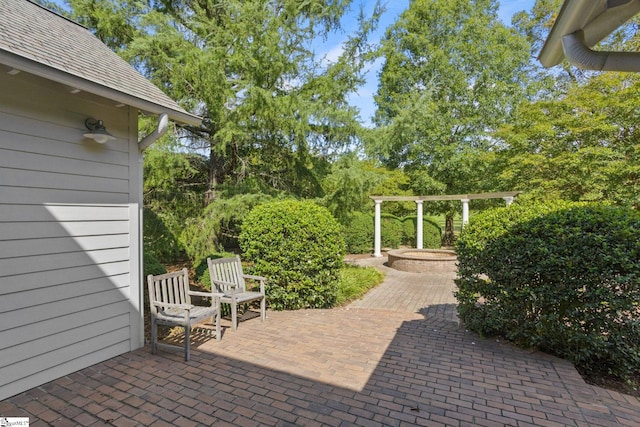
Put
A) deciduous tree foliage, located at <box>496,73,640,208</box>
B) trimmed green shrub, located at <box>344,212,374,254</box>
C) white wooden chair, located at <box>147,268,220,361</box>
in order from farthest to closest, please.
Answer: trimmed green shrub, located at <box>344,212,374,254</box>
deciduous tree foliage, located at <box>496,73,640,208</box>
white wooden chair, located at <box>147,268,220,361</box>

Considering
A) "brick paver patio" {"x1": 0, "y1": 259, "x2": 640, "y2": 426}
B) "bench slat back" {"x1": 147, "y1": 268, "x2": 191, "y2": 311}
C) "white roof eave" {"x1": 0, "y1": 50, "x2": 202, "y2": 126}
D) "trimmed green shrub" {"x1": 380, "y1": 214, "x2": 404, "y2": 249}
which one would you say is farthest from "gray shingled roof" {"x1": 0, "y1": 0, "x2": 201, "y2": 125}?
"trimmed green shrub" {"x1": 380, "y1": 214, "x2": 404, "y2": 249}

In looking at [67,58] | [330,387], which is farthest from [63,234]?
[330,387]

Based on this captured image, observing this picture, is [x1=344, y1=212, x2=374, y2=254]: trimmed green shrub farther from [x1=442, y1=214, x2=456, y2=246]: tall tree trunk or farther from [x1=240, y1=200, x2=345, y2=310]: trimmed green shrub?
[x1=240, y1=200, x2=345, y2=310]: trimmed green shrub

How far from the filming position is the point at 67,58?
3275 mm

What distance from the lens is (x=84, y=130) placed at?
3.51 metres

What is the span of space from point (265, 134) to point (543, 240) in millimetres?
6033

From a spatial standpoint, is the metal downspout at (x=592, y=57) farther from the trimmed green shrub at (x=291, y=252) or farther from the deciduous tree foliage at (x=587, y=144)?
the deciduous tree foliage at (x=587, y=144)

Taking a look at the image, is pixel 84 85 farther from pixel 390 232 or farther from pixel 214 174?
pixel 390 232

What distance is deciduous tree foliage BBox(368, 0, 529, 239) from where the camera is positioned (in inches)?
647

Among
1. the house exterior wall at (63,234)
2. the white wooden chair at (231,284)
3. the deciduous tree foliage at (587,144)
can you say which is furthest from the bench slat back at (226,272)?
the deciduous tree foliage at (587,144)

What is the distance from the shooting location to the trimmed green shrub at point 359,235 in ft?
49.6

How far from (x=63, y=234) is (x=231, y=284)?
2249 millimetres

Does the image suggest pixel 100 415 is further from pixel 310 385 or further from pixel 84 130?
pixel 84 130

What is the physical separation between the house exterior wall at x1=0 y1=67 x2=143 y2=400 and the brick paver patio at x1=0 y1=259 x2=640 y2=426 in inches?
12.2
